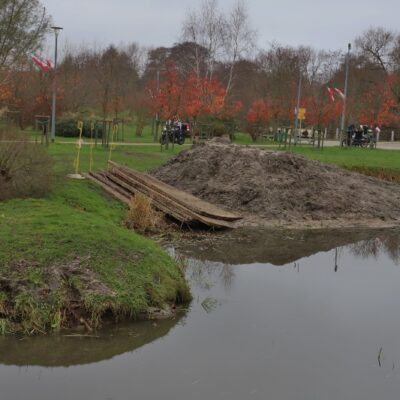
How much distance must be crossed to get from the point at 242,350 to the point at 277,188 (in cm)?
937

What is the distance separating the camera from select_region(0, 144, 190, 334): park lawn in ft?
24.9

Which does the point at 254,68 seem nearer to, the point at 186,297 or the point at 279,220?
the point at 279,220

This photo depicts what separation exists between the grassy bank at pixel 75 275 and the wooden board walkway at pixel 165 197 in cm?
378

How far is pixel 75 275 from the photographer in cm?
808

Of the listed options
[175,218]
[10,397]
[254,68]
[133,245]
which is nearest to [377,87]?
[254,68]

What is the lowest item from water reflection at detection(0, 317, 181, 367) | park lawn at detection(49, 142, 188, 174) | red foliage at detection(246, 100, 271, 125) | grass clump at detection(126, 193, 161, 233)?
water reflection at detection(0, 317, 181, 367)

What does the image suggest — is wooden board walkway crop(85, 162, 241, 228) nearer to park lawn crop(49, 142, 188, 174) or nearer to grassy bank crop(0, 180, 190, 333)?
park lawn crop(49, 142, 188, 174)

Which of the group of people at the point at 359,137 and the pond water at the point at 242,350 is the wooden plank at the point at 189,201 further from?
the group of people at the point at 359,137

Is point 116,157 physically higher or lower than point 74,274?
higher

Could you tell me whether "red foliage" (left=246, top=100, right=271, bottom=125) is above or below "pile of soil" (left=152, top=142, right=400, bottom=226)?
above

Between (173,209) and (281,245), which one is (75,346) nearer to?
(281,245)

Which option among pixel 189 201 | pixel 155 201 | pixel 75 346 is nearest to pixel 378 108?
pixel 189 201

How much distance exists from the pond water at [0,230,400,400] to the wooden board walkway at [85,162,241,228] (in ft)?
10.7

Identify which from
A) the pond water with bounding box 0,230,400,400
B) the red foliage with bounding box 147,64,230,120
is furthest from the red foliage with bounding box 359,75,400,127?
the pond water with bounding box 0,230,400,400
